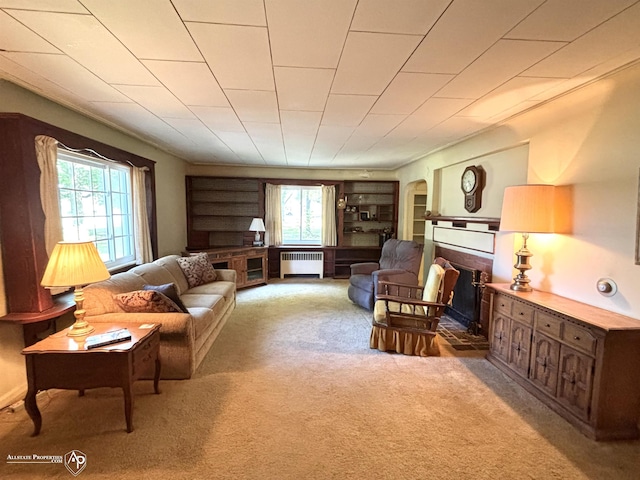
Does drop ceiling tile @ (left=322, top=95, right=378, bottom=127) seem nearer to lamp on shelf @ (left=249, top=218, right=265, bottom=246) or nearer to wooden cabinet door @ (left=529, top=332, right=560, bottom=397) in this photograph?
wooden cabinet door @ (left=529, top=332, right=560, bottom=397)

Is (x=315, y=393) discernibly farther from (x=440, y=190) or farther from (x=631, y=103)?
(x=440, y=190)

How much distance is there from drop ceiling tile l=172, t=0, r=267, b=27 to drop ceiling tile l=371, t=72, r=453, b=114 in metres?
1.07

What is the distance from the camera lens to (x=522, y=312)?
8.52ft

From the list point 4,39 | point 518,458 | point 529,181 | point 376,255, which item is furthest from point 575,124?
point 376,255

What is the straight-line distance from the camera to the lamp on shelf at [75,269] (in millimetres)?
1930

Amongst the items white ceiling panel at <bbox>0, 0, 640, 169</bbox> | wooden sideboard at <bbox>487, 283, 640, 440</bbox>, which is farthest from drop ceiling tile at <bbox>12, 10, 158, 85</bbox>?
wooden sideboard at <bbox>487, 283, 640, 440</bbox>

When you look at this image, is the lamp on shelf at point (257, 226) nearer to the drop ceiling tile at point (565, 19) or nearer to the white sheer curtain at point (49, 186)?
the white sheer curtain at point (49, 186)

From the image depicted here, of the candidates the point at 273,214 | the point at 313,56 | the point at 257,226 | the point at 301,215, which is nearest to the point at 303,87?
the point at 313,56

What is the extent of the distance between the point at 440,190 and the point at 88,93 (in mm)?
4582

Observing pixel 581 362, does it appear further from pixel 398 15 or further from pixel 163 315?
pixel 163 315

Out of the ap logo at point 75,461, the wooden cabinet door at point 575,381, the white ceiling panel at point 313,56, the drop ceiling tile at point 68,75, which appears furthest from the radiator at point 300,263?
the ap logo at point 75,461

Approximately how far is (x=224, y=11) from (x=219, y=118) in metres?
1.78

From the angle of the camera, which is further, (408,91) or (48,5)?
(408,91)

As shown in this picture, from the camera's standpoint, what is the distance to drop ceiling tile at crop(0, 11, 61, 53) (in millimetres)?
1535
